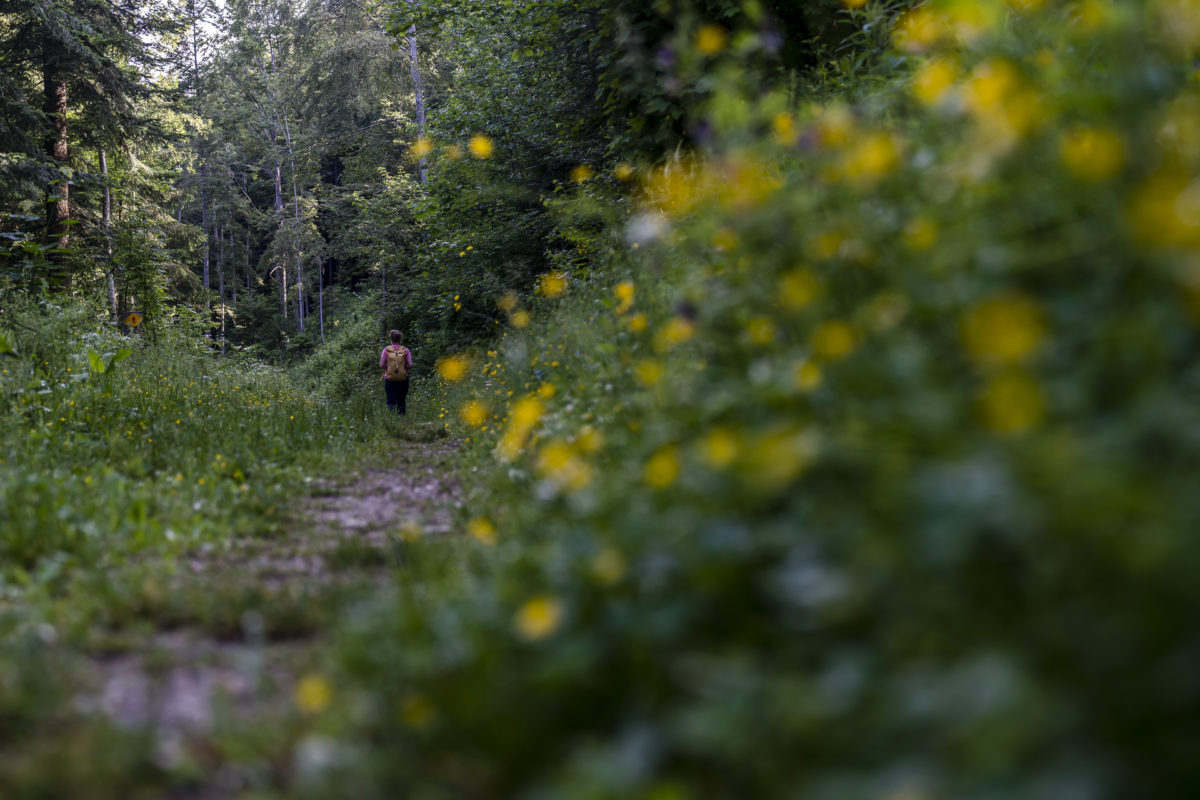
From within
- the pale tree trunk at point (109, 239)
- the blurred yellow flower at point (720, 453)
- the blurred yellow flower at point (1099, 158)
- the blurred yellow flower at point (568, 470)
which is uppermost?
the pale tree trunk at point (109, 239)

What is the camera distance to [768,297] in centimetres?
230

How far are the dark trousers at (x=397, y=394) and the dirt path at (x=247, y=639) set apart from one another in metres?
7.03

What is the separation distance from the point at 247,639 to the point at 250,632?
0.18 metres

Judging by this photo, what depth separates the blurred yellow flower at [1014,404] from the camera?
1219 mm

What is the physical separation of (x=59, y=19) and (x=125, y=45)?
3.41 m

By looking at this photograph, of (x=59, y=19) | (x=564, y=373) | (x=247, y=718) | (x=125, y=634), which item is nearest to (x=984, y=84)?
(x=247, y=718)

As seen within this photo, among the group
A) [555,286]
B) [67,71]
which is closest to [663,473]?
[555,286]

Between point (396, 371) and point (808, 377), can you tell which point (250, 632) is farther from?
point (396, 371)

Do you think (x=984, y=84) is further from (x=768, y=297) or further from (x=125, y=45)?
(x=125, y=45)

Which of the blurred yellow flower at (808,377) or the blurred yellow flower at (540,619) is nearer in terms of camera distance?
the blurred yellow flower at (540,619)

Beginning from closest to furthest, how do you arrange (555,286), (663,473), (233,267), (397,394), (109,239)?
(663,473) → (555,286) → (397,394) → (109,239) → (233,267)

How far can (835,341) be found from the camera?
173 centimetres

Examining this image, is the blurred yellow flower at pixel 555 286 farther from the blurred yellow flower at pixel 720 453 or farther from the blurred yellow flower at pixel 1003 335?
the blurred yellow flower at pixel 1003 335

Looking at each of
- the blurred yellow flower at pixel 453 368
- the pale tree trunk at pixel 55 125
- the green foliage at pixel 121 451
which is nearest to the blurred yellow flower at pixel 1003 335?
the green foliage at pixel 121 451
